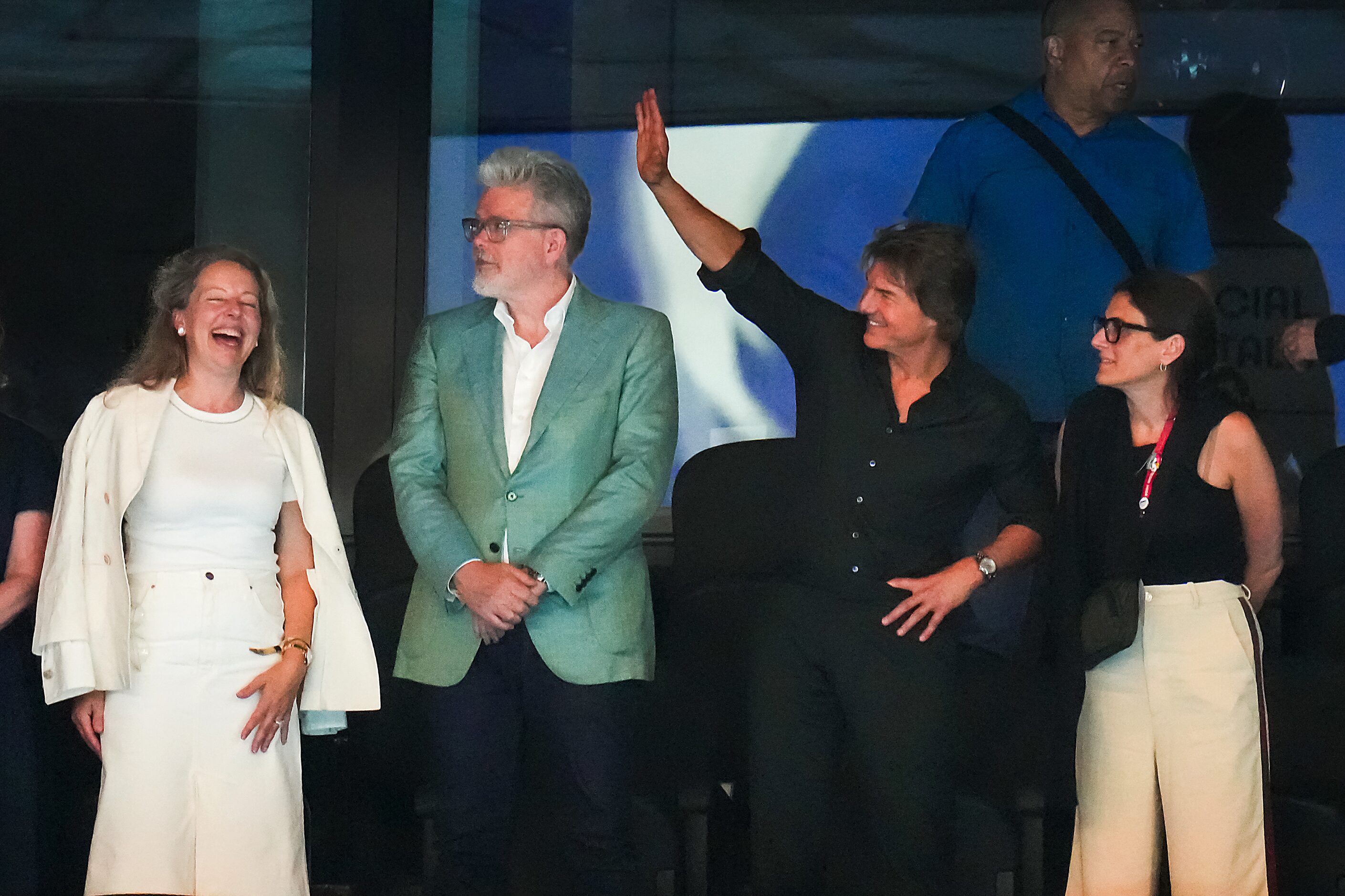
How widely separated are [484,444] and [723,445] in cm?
86

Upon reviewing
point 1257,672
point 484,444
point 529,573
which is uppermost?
point 484,444

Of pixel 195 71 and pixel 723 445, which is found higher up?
pixel 195 71

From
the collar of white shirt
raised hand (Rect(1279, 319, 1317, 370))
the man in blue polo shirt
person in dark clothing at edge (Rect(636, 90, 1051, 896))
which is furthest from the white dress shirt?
raised hand (Rect(1279, 319, 1317, 370))

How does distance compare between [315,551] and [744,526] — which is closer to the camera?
[315,551]

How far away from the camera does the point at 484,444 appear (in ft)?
12.0

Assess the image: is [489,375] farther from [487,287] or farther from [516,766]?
[516,766]

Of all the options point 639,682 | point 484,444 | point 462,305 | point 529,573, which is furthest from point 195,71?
point 639,682

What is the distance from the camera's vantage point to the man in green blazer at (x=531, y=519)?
3477 millimetres

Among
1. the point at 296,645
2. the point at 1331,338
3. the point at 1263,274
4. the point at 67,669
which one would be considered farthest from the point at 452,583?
the point at 1331,338

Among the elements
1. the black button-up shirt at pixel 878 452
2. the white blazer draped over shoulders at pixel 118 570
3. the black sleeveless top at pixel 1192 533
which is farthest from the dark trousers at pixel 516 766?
the black sleeveless top at pixel 1192 533

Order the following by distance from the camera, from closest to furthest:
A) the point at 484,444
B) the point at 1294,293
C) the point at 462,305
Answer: the point at 484,444
the point at 462,305
the point at 1294,293

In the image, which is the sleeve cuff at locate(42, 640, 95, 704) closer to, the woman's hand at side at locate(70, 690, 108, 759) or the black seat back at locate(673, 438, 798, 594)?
the woman's hand at side at locate(70, 690, 108, 759)

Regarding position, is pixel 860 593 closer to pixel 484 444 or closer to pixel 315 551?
pixel 484 444

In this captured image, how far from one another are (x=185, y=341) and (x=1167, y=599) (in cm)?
237
